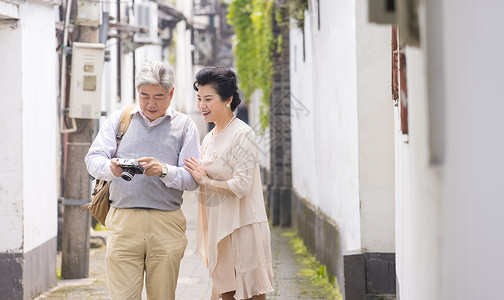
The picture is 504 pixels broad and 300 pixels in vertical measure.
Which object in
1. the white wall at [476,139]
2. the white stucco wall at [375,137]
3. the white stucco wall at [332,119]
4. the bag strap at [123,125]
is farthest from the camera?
the white stucco wall at [332,119]

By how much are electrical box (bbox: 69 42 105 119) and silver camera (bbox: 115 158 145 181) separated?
418 cm

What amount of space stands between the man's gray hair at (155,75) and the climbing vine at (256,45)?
9.03 m

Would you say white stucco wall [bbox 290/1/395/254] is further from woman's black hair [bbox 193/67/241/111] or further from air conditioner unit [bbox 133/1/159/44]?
air conditioner unit [bbox 133/1/159/44]

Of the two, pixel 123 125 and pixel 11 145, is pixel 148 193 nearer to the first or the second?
pixel 123 125

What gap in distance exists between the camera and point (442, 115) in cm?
300

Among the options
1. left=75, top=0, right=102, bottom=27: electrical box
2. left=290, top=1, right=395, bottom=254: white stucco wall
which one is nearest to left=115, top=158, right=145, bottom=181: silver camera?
left=290, top=1, right=395, bottom=254: white stucco wall

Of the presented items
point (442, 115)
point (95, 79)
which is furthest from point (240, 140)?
point (95, 79)

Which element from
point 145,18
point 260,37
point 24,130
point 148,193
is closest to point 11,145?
point 24,130

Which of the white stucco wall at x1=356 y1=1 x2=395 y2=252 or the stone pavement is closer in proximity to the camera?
the white stucco wall at x1=356 y1=1 x2=395 y2=252

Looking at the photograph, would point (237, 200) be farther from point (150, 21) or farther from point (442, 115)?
point (150, 21)

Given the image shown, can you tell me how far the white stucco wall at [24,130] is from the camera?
23.8 ft

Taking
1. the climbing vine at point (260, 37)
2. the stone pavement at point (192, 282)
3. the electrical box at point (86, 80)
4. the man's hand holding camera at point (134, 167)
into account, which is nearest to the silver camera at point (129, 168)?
the man's hand holding camera at point (134, 167)

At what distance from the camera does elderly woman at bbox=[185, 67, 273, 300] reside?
512 cm

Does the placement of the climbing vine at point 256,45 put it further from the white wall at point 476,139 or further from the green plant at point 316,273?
the white wall at point 476,139
